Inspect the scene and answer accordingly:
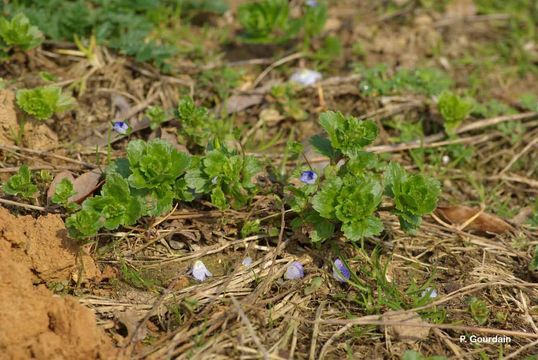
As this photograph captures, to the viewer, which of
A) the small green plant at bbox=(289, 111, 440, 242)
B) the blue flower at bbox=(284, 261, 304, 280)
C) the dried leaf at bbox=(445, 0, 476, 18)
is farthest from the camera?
the dried leaf at bbox=(445, 0, 476, 18)

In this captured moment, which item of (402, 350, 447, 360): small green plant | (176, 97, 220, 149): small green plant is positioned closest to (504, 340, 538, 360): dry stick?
(402, 350, 447, 360): small green plant

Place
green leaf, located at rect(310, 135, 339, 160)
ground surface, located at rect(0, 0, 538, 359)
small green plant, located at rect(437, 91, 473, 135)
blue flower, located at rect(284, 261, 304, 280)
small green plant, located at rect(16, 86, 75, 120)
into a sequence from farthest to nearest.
Answer: small green plant, located at rect(437, 91, 473, 135), small green plant, located at rect(16, 86, 75, 120), green leaf, located at rect(310, 135, 339, 160), blue flower, located at rect(284, 261, 304, 280), ground surface, located at rect(0, 0, 538, 359)

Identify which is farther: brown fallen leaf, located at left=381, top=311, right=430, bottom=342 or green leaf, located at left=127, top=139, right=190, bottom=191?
green leaf, located at left=127, top=139, right=190, bottom=191

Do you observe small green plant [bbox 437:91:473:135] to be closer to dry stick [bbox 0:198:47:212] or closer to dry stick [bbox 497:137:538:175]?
dry stick [bbox 497:137:538:175]

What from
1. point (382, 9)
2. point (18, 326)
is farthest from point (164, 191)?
point (382, 9)

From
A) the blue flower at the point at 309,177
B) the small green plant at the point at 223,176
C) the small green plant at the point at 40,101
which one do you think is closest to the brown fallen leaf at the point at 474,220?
the blue flower at the point at 309,177

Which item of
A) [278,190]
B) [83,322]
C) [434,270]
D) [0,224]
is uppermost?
[0,224]

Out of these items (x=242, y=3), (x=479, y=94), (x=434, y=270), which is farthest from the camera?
→ (x=242, y=3)

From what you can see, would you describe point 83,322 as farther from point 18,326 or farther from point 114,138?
point 114,138
